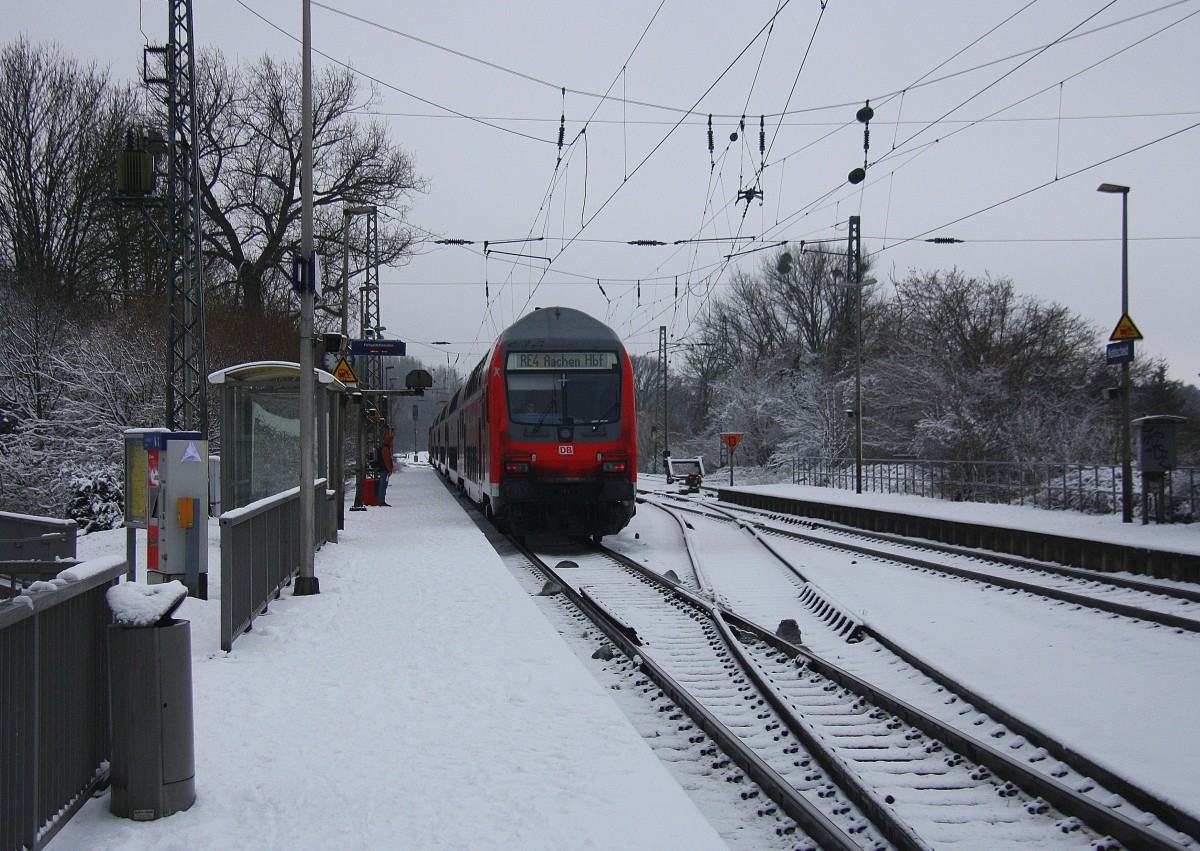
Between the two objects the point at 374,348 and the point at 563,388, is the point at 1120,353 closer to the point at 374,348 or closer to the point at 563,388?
the point at 563,388

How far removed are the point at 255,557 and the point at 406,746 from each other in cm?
356

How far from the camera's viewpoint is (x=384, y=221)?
3441 centimetres

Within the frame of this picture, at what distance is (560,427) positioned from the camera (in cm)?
1537

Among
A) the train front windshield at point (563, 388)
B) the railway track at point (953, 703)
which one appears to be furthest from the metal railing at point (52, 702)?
the train front windshield at point (563, 388)

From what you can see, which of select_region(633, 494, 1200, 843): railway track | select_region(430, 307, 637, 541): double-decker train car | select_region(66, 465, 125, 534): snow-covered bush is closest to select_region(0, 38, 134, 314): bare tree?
select_region(66, 465, 125, 534): snow-covered bush

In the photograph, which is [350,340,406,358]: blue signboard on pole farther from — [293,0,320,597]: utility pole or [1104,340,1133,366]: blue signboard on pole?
[1104,340,1133,366]: blue signboard on pole

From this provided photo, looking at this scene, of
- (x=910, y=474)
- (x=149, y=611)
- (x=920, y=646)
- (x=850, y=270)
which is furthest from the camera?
(x=850, y=270)

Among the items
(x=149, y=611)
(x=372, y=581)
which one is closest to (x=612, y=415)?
(x=372, y=581)

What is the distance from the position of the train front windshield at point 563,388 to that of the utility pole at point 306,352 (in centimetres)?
523

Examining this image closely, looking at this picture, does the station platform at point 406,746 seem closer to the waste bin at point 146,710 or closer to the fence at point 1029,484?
the waste bin at point 146,710

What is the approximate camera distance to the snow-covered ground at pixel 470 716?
4176mm

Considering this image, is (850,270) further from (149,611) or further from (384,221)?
(149,611)

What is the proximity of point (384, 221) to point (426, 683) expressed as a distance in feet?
97.5

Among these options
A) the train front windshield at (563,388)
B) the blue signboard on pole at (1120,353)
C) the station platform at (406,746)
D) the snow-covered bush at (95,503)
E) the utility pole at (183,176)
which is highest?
the utility pole at (183,176)
